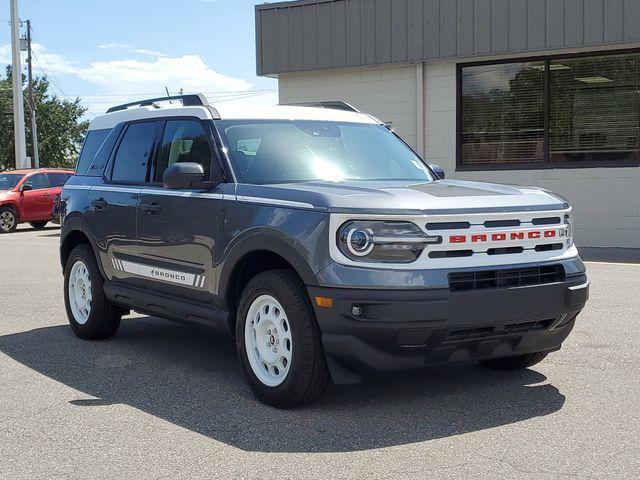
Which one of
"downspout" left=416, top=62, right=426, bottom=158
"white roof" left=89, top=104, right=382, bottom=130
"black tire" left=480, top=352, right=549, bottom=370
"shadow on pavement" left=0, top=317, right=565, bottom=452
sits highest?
"downspout" left=416, top=62, right=426, bottom=158

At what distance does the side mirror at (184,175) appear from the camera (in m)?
5.75

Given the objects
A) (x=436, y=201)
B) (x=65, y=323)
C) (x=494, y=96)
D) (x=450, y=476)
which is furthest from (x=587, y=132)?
(x=450, y=476)

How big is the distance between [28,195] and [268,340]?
2008 centimetres

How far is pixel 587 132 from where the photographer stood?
15.7 metres

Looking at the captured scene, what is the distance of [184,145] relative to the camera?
6434 millimetres

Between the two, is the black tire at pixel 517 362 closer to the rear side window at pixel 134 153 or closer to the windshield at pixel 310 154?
the windshield at pixel 310 154

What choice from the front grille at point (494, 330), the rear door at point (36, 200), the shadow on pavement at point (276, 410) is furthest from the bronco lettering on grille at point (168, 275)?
the rear door at point (36, 200)

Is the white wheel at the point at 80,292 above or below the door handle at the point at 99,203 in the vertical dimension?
below

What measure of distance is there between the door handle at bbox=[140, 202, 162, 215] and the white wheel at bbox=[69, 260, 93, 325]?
1.22 metres

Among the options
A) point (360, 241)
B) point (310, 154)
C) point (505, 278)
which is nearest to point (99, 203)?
point (310, 154)

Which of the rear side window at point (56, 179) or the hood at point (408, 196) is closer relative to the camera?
the hood at point (408, 196)

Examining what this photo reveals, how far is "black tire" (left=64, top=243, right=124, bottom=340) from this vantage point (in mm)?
7391

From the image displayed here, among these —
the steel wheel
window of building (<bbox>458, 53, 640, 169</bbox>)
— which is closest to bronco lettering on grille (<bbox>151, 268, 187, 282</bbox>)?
window of building (<bbox>458, 53, 640, 169</bbox>)

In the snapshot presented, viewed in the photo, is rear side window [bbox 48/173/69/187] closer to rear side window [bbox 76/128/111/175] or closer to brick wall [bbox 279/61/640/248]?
brick wall [bbox 279/61/640/248]
